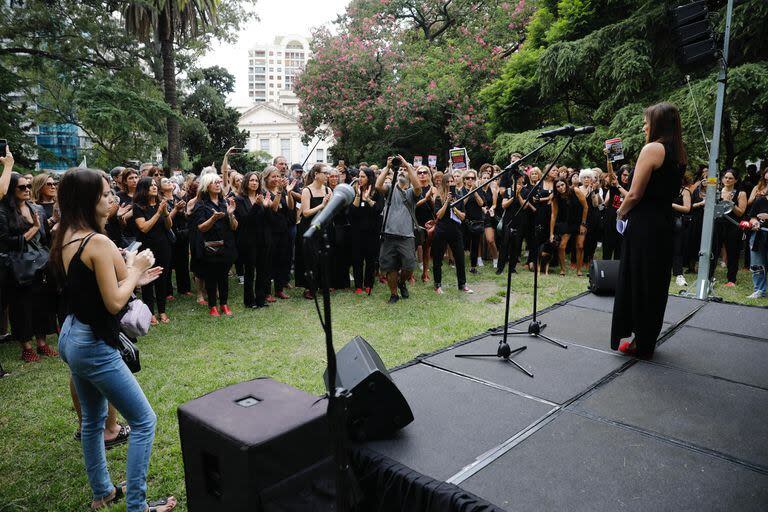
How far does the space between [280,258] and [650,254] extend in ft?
19.3

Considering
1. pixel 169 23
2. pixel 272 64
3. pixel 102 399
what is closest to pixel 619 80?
pixel 102 399

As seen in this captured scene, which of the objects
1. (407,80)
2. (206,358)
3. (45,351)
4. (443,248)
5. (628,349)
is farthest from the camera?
(407,80)

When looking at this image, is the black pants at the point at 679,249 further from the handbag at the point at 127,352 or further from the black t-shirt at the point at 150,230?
the handbag at the point at 127,352

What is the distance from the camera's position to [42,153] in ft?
41.0

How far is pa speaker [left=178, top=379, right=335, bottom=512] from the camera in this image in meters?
2.20

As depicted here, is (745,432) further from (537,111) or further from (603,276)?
(537,111)

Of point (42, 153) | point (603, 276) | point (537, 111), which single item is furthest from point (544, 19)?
point (42, 153)

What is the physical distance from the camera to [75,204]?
2.57 meters

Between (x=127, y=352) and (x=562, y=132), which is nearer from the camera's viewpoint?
(x=127, y=352)

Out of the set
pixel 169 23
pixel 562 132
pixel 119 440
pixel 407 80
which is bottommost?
pixel 119 440

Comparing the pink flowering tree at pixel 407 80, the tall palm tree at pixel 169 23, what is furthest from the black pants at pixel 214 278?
the pink flowering tree at pixel 407 80

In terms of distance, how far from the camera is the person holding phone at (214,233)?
6879 mm

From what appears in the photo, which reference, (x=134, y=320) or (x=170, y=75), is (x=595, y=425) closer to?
(x=134, y=320)

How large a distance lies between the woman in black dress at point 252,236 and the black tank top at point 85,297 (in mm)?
4873
